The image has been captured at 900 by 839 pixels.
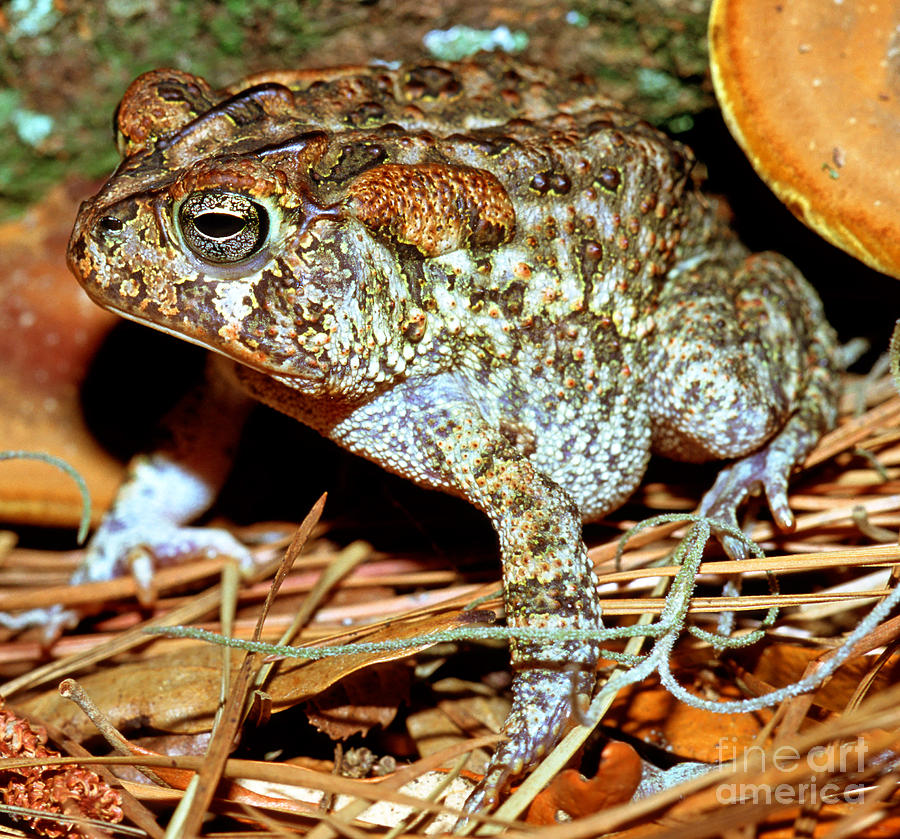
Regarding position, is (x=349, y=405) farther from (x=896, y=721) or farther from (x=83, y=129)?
(x=83, y=129)

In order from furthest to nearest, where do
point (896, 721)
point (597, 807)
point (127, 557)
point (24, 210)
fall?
point (24, 210), point (127, 557), point (597, 807), point (896, 721)

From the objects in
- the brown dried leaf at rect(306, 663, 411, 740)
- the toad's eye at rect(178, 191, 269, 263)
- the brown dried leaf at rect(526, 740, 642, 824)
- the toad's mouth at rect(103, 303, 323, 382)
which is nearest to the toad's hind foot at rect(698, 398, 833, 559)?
the brown dried leaf at rect(526, 740, 642, 824)

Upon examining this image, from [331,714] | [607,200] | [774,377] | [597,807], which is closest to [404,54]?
[607,200]

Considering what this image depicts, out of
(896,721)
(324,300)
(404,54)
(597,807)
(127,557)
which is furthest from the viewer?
(404,54)

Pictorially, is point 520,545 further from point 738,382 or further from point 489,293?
point 738,382

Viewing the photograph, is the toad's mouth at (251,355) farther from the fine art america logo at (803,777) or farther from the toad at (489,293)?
the fine art america logo at (803,777)

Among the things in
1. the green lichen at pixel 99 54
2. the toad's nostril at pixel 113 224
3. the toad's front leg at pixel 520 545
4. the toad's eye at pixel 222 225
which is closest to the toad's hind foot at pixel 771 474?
the toad's front leg at pixel 520 545

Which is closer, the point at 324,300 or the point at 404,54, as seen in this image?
the point at 324,300
